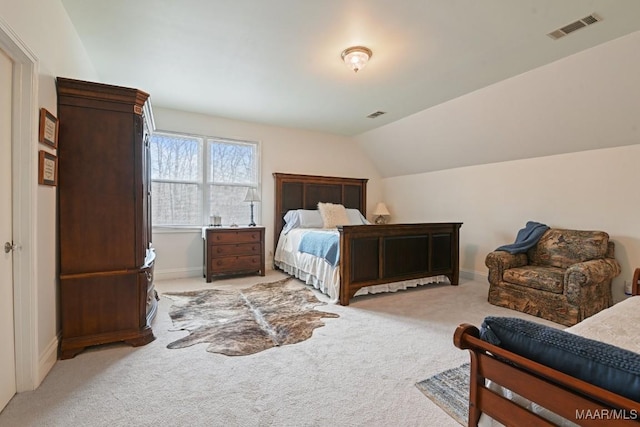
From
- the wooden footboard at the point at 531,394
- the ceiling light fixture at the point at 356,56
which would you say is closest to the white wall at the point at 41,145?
the ceiling light fixture at the point at 356,56

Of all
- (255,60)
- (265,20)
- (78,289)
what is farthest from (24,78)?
Answer: (255,60)

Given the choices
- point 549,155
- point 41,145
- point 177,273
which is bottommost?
point 177,273

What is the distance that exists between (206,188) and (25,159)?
10.2ft

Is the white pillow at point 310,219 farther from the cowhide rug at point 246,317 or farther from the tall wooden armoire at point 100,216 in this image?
the tall wooden armoire at point 100,216

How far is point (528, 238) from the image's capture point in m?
3.73

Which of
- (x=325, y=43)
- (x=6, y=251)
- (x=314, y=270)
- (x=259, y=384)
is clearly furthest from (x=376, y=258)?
(x=6, y=251)

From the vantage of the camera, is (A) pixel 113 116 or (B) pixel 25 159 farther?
(A) pixel 113 116

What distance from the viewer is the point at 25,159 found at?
1789mm

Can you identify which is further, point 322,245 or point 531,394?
point 322,245

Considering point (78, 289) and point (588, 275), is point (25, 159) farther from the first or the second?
point (588, 275)

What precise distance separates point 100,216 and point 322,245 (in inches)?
92.2

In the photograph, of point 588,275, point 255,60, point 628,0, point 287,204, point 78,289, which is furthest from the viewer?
point 287,204

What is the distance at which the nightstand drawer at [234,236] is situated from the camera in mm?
4406

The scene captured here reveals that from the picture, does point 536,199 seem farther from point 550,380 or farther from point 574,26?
point 550,380
